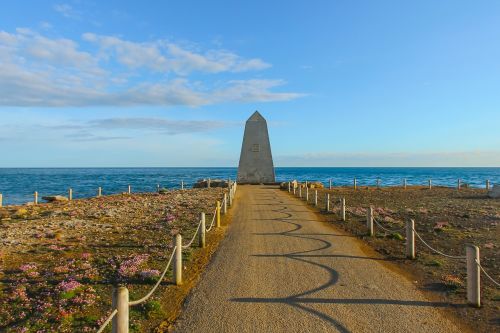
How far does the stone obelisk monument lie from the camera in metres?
49.4

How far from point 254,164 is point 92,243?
3579cm

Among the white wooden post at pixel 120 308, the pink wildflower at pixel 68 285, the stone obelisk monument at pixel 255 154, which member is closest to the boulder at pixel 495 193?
the stone obelisk monument at pixel 255 154

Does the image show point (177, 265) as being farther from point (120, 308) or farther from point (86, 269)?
point (120, 308)

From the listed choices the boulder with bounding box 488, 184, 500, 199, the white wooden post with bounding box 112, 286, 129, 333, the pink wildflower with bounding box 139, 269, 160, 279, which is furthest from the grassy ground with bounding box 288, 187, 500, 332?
the boulder with bounding box 488, 184, 500, 199

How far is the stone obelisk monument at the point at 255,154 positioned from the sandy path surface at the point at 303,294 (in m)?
35.8

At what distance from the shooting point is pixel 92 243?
14.5 metres

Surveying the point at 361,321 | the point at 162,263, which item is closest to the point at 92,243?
the point at 162,263

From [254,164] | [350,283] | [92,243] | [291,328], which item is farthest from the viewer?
[254,164]

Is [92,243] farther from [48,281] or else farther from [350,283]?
[350,283]

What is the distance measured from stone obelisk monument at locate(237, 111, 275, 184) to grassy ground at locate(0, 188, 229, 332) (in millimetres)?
28890

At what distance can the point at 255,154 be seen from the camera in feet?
162

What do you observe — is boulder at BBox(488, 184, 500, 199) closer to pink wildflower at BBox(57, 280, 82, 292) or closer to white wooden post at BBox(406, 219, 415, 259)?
white wooden post at BBox(406, 219, 415, 259)

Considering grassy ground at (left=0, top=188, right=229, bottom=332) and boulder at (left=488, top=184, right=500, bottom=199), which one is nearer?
grassy ground at (left=0, top=188, right=229, bottom=332)

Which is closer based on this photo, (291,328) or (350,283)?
(291,328)
